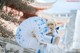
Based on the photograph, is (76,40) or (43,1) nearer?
(76,40)

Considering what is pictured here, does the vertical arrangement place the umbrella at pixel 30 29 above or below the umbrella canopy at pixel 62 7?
below

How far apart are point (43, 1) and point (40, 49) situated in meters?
0.32

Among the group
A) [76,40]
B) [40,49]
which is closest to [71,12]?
[76,40]

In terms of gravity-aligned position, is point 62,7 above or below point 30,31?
above

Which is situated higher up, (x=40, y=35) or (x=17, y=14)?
(x=17, y=14)

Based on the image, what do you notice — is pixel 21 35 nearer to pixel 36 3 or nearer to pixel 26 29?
pixel 26 29

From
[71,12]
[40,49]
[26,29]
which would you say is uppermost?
[71,12]

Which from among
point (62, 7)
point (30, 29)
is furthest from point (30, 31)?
point (62, 7)

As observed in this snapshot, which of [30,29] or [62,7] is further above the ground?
[62,7]

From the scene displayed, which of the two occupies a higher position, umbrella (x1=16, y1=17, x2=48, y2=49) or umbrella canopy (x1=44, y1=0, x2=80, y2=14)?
umbrella canopy (x1=44, y1=0, x2=80, y2=14)

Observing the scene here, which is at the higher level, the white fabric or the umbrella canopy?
the umbrella canopy

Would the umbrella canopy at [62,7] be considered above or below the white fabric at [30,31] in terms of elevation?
above

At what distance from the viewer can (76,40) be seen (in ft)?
4.29

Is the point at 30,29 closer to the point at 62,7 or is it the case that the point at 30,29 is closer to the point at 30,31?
the point at 30,31
